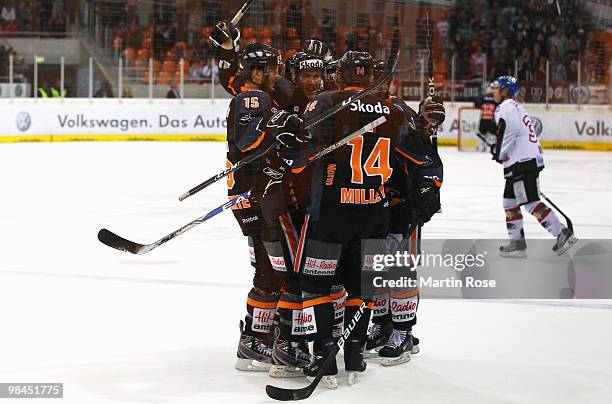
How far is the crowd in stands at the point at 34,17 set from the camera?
62.6ft

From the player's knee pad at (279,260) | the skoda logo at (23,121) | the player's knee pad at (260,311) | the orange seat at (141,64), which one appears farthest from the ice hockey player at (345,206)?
the orange seat at (141,64)

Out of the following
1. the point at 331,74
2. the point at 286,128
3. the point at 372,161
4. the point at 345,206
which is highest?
the point at 331,74

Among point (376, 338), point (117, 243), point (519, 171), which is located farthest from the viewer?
point (519, 171)

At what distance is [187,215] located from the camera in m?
9.09

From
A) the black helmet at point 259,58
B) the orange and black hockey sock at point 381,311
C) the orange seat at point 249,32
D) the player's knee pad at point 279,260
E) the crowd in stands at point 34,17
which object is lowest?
the orange and black hockey sock at point 381,311

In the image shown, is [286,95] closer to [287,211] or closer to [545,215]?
[287,211]

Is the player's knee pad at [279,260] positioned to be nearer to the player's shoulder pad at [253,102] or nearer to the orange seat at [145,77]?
the player's shoulder pad at [253,102]

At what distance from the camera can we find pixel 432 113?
4.30m

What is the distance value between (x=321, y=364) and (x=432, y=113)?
1126mm

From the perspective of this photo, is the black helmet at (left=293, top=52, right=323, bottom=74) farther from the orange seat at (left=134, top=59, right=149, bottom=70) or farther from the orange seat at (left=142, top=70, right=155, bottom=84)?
the orange seat at (left=134, top=59, right=149, bottom=70)

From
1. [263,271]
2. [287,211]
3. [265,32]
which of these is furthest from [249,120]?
[265,32]

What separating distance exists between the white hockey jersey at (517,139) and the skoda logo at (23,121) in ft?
37.5

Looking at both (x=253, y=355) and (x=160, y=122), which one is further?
(x=160, y=122)

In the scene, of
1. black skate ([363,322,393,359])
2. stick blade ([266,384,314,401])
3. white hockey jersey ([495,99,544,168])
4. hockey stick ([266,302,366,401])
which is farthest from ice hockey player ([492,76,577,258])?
stick blade ([266,384,314,401])
